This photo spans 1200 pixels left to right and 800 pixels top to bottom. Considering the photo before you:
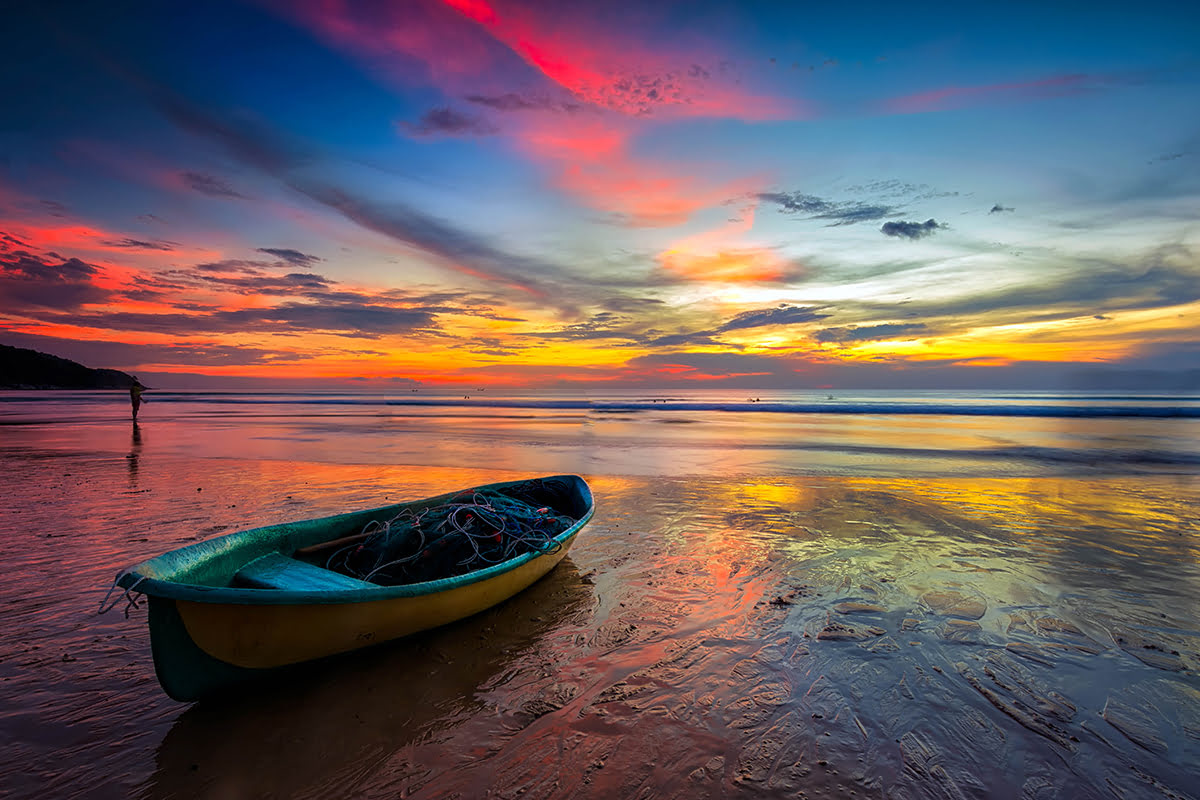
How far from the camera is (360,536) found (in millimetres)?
6621

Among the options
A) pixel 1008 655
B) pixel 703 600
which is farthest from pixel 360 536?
pixel 1008 655

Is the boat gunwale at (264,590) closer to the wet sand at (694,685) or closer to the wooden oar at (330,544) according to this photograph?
the wooden oar at (330,544)

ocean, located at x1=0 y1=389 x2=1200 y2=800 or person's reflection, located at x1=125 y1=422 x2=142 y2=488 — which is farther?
person's reflection, located at x1=125 y1=422 x2=142 y2=488

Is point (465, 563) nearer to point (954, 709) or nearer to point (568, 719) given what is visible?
point (568, 719)

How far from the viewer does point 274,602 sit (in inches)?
159

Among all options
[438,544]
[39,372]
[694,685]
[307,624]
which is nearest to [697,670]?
[694,685]

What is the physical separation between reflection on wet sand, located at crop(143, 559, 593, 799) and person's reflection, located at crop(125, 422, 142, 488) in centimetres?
1172

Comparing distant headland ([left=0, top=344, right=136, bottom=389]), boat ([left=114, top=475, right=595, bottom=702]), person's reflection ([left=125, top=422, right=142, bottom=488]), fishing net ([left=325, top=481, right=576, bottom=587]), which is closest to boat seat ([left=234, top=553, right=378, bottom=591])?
boat ([left=114, top=475, right=595, bottom=702])

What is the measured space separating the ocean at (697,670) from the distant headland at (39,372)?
374ft

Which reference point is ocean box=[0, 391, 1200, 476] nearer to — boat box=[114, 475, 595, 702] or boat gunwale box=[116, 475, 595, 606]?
boat box=[114, 475, 595, 702]

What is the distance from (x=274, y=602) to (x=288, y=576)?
1567 mm

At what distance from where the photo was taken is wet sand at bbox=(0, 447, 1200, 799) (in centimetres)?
353

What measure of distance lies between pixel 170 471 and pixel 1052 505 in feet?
74.0

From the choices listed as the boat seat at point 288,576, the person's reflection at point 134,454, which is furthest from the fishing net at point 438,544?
the person's reflection at point 134,454
